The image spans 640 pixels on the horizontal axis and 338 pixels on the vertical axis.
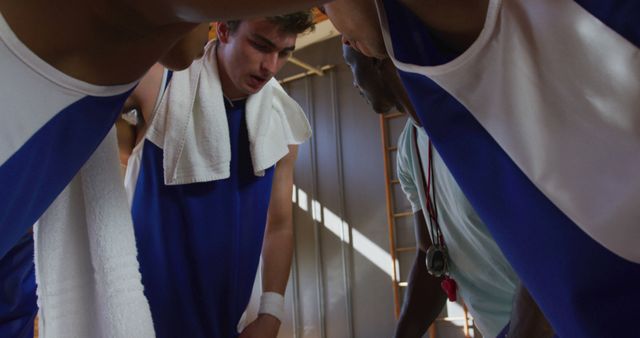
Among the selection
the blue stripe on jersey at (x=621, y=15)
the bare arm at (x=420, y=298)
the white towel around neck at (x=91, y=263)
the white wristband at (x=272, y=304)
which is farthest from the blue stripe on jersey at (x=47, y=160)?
the bare arm at (x=420, y=298)

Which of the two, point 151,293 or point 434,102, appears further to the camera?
point 151,293

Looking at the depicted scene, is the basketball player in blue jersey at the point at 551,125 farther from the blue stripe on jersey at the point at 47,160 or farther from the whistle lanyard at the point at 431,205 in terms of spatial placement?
the whistle lanyard at the point at 431,205

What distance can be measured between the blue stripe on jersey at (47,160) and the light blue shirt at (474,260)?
2.88 ft

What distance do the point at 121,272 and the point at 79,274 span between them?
8 centimetres

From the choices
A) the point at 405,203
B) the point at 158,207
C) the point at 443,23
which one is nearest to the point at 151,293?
the point at 158,207

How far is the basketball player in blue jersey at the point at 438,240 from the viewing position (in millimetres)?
1319

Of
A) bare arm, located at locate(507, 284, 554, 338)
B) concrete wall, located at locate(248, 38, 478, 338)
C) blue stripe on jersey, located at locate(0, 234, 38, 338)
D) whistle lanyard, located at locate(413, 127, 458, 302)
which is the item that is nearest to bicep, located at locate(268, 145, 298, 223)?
whistle lanyard, located at locate(413, 127, 458, 302)

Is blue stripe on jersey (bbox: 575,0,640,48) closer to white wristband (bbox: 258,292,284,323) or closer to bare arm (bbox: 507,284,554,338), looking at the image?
bare arm (bbox: 507,284,554,338)

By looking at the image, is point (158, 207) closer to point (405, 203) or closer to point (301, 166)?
point (405, 203)

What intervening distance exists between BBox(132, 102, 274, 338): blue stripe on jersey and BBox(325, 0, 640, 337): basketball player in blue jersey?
32.7 inches

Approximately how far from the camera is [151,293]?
1.30 m

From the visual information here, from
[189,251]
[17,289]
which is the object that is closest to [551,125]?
[189,251]

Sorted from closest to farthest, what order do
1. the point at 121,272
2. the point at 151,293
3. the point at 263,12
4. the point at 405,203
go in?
1. the point at 263,12
2. the point at 121,272
3. the point at 151,293
4. the point at 405,203

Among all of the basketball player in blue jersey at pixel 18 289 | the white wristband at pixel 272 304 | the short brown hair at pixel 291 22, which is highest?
the short brown hair at pixel 291 22
